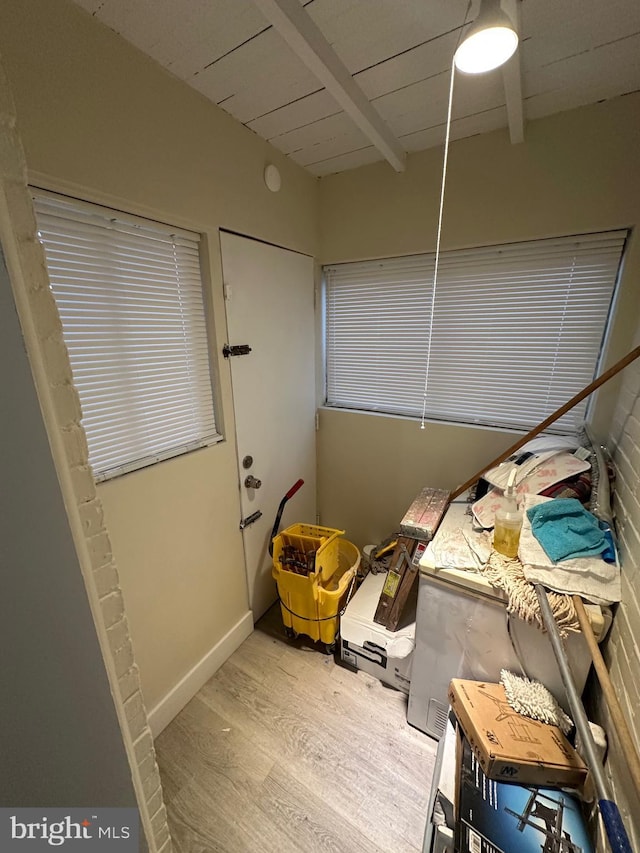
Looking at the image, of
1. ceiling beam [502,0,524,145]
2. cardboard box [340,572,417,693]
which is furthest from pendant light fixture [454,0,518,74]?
cardboard box [340,572,417,693]

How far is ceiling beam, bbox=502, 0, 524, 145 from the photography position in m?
0.82

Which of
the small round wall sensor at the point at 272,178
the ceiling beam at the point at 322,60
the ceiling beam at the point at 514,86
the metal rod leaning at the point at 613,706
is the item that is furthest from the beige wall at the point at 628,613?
the small round wall sensor at the point at 272,178

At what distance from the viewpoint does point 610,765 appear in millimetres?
897

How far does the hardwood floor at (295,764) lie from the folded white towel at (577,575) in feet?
2.97

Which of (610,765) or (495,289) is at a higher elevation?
(495,289)

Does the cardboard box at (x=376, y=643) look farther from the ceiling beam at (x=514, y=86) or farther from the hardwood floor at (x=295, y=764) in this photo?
the ceiling beam at (x=514, y=86)

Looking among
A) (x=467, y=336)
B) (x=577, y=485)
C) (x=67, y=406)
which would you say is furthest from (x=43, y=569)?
(x=467, y=336)

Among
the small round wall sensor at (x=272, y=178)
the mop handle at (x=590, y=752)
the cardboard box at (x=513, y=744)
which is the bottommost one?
the cardboard box at (x=513, y=744)

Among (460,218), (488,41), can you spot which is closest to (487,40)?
A: (488,41)

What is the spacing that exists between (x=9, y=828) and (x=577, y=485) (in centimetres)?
170

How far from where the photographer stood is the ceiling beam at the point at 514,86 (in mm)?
823

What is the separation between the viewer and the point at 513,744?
97cm

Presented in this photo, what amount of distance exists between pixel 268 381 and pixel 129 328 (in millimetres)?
722

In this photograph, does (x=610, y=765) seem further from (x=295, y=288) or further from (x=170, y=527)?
(x=295, y=288)
